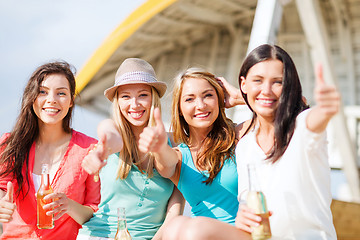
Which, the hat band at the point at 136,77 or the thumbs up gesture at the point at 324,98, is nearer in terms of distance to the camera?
the thumbs up gesture at the point at 324,98

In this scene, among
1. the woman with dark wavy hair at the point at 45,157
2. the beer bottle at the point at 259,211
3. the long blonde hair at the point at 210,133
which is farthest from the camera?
the woman with dark wavy hair at the point at 45,157

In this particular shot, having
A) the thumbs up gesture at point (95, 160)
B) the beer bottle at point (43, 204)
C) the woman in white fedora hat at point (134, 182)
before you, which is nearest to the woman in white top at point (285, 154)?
the thumbs up gesture at point (95, 160)

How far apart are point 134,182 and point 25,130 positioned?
779mm

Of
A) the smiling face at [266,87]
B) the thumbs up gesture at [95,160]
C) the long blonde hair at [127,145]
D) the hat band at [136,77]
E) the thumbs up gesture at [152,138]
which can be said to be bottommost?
the thumbs up gesture at [95,160]

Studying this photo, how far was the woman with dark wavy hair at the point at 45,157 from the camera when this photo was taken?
2.71 meters

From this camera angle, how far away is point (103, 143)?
6.65ft

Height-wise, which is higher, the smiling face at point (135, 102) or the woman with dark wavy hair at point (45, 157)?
the smiling face at point (135, 102)

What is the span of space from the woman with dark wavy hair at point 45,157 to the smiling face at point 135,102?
0.36 meters

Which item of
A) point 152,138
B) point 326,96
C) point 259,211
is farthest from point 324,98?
point 152,138

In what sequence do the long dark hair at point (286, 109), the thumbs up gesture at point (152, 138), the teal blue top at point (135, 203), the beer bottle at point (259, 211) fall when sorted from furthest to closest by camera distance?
the teal blue top at point (135, 203) < the long dark hair at point (286, 109) < the thumbs up gesture at point (152, 138) < the beer bottle at point (259, 211)

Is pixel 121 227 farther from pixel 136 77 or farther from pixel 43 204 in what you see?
pixel 136 77

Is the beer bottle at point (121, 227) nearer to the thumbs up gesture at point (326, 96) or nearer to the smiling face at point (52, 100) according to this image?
the smiling face at point (52, 100)

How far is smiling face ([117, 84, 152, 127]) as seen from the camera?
2.65 meters

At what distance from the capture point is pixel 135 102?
265 cm
